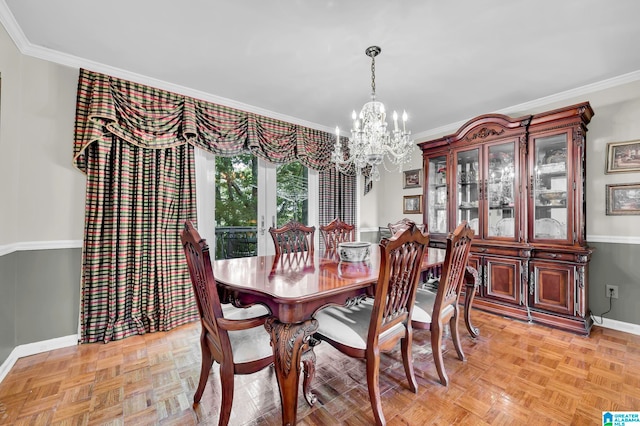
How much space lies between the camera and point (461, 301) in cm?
337

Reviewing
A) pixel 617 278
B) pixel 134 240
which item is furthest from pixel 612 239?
pixel 134 240

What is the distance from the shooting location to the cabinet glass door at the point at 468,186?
3.38 metres

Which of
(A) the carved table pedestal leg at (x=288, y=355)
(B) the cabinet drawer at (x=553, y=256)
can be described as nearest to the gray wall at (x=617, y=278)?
(B) the cabinet drawer at (x=553, y=256)

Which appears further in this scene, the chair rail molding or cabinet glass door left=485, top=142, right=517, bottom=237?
cabinet glass door left=485, top=142, right=517, bottom=237

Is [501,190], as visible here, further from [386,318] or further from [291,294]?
[291,294]

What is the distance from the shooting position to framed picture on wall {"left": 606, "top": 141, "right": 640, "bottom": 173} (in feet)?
8.52

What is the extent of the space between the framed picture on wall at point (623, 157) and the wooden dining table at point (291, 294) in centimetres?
231

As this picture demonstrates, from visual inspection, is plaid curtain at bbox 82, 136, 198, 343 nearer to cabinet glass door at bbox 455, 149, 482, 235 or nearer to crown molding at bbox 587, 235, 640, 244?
cabinet glass door at bbox 455, 149, 482, 235

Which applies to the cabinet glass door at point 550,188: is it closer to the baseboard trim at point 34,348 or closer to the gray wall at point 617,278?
the gray wall at point 617,278

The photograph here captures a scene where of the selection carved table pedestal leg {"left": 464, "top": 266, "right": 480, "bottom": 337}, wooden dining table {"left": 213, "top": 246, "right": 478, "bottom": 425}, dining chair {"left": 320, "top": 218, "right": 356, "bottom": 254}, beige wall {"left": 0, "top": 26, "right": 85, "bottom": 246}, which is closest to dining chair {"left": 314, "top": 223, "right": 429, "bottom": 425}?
wooden dining table {"left": 213, "top": 246, "right": 478, "bottom": 425}

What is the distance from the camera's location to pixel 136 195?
8.46 feet

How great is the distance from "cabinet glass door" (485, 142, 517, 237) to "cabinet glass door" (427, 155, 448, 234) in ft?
1.98

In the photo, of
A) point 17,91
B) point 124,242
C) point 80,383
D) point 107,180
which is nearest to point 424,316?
point 80,383

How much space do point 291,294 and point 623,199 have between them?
332 centimetres
